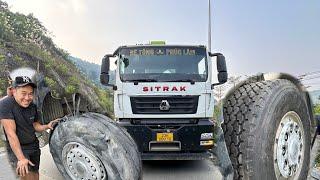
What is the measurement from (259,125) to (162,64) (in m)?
5.60

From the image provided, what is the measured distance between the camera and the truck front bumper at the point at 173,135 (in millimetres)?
A: 7465

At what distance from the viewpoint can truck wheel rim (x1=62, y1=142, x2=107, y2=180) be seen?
271 centimetres

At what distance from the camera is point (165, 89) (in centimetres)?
820

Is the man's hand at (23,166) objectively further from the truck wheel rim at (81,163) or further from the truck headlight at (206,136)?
the truck headlight at (206,136)

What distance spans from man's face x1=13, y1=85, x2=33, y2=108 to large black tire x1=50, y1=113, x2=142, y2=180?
2.38 ft

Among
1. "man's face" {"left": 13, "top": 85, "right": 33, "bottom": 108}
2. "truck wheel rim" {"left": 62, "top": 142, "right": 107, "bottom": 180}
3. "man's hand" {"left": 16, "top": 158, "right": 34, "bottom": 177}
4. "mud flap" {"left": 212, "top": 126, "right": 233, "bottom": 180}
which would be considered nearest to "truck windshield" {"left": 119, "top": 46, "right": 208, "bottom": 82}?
"man's face" {"left": 13, "top": 85, "right": 33, "bottom": 108}

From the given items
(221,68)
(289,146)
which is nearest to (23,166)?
(289,146)

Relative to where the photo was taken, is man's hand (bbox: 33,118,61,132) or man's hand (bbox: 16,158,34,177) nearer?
man's hand (bbox: 33,118,61,132)

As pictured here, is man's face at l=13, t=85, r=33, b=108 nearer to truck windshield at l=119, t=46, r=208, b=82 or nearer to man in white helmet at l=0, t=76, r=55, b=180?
man in white helmet at l=0, t=76, r=55, b=180

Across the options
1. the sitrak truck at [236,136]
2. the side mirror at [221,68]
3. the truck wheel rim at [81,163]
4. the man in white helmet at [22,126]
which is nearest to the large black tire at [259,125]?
the sitrak truck at [236,136]

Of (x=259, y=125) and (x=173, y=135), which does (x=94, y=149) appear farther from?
(x=173, y=135)

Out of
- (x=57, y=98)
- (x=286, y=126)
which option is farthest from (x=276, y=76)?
(x=57, y=98)

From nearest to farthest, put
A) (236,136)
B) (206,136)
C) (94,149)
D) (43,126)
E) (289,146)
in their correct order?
1. (94,149)
2. (236,136)
3. (289,146)
4. (43,126)
5. (206,136)

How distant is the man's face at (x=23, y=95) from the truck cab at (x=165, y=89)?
436 cm
